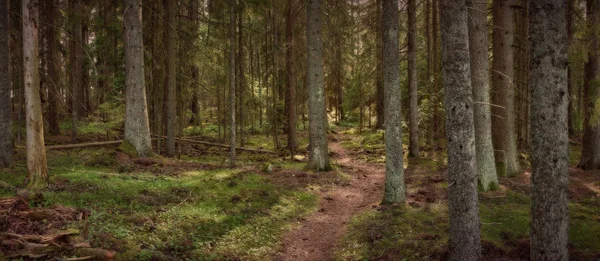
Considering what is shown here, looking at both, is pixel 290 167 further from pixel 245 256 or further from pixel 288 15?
pixel 245 256

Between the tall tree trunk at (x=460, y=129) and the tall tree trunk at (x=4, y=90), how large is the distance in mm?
11604

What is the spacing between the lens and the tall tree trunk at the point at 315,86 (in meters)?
15.0

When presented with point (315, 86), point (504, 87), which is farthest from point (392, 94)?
point (504, 87)

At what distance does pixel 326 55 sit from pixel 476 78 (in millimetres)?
13259

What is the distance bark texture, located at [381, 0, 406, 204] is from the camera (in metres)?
10.1

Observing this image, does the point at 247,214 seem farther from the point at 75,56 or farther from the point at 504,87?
the point at 75,56

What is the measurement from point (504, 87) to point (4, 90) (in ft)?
50.4

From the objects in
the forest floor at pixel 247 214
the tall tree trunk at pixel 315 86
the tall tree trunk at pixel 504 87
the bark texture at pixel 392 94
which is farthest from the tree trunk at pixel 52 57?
the tall tree trunk at pixel 504 87

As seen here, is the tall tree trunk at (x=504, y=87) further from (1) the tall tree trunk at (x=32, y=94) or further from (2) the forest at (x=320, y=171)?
(1) the tall tree trunk at (x=32, y=94)

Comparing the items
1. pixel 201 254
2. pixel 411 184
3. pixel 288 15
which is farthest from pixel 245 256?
A: pixel 288 15

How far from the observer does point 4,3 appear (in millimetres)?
11273

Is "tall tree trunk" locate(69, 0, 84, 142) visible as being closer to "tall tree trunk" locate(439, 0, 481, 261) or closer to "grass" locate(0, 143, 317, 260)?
"grass" locate(0, 143, 317, 260)

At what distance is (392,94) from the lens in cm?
1028

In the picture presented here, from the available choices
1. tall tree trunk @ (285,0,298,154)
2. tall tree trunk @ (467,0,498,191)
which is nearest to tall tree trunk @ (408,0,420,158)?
tall tree trunk @ (285,0,298,154)
